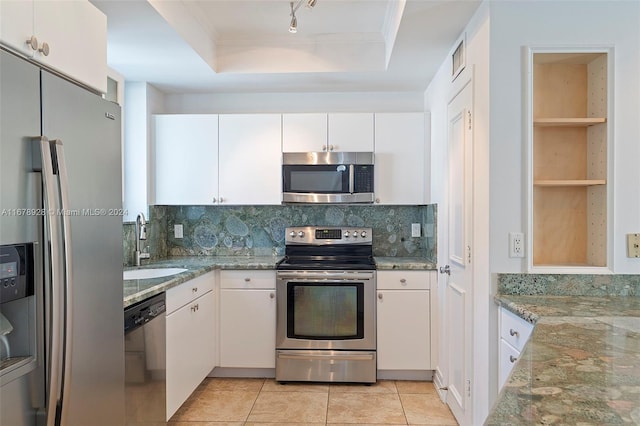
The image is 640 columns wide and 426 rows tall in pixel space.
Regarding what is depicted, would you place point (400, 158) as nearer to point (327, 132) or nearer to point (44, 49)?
point (327, 132)

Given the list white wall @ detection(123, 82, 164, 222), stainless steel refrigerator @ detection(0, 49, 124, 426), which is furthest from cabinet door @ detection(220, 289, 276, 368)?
stainless steel refrigerator @ detection(0, 49, 124, 426)

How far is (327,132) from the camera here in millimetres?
3463

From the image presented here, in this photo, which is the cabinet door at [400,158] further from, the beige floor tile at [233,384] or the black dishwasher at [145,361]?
the black dishwasher at [145,361]

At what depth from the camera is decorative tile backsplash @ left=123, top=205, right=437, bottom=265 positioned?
3.77m

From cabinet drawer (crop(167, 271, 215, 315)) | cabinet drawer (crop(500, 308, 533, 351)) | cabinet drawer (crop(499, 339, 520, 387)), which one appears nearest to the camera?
cabinet drawer (crop(500, 308, 533, 351))

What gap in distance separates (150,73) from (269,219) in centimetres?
149

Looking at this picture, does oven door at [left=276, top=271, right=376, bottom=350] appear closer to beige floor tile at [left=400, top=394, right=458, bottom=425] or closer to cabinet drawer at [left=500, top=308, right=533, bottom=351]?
beige floor tile at [left=400, top=394, right=458, bottom=425]

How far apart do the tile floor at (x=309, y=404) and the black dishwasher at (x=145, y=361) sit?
54cm

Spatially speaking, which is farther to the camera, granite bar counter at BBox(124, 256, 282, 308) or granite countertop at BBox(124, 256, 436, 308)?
granite countertop at BBox(124, 256, 436, 308)

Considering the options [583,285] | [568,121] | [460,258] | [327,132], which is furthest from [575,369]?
[327,132]

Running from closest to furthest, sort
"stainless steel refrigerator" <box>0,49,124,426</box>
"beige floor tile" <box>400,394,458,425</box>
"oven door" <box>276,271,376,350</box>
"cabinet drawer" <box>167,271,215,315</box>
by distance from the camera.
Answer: "stainless steel refrigerator" <box>0,49,124,426</box>
"cabinet drawer" <box>167,271,215,315</box>
"beige floor tile" <box>400,394,458,425</box>
"oven door" <box>276,271,376,350</box>

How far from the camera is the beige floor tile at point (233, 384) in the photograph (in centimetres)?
320

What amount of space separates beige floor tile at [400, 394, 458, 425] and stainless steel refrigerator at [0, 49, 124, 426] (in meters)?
1.90

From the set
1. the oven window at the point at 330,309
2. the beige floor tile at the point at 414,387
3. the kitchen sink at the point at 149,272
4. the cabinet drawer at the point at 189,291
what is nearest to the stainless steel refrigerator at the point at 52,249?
the cabinet drawer at the point at 189,291
